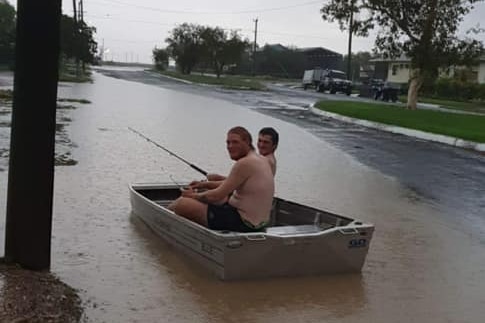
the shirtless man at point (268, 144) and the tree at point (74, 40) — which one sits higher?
the tree at point (74, 40)

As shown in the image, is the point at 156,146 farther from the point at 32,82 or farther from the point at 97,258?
the point at 32,82

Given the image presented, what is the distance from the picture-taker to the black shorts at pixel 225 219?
5.94 meters

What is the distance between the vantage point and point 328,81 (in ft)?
185

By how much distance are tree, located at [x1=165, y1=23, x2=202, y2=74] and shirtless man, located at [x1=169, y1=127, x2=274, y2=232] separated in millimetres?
73188

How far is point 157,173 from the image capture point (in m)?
11.2

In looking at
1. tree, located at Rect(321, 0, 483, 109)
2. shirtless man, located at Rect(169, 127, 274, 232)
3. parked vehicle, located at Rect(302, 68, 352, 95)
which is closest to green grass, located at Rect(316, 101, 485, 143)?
tree, located at Rect(321, 0, 483, 109)

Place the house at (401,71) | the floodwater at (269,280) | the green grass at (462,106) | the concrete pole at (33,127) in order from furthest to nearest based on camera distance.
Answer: the house at (401,71)
the green grass at (462,106)
the floodwater at (269,280)
the concrete pole at (33,127)

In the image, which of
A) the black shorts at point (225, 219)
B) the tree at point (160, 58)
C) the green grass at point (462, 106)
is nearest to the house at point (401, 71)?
the green grass at point (462, 106)

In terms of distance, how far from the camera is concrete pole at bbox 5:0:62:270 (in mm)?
5094

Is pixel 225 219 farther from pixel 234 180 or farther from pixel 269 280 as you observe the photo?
pixel 269 280

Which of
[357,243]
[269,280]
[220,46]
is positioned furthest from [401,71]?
[269,280]

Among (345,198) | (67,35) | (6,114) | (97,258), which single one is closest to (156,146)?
(345,198)

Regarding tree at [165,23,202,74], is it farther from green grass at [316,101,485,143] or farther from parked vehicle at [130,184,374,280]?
parked vehicle at [130,184,374,280]

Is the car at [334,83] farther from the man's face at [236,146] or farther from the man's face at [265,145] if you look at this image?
the man's face at [236,146]
